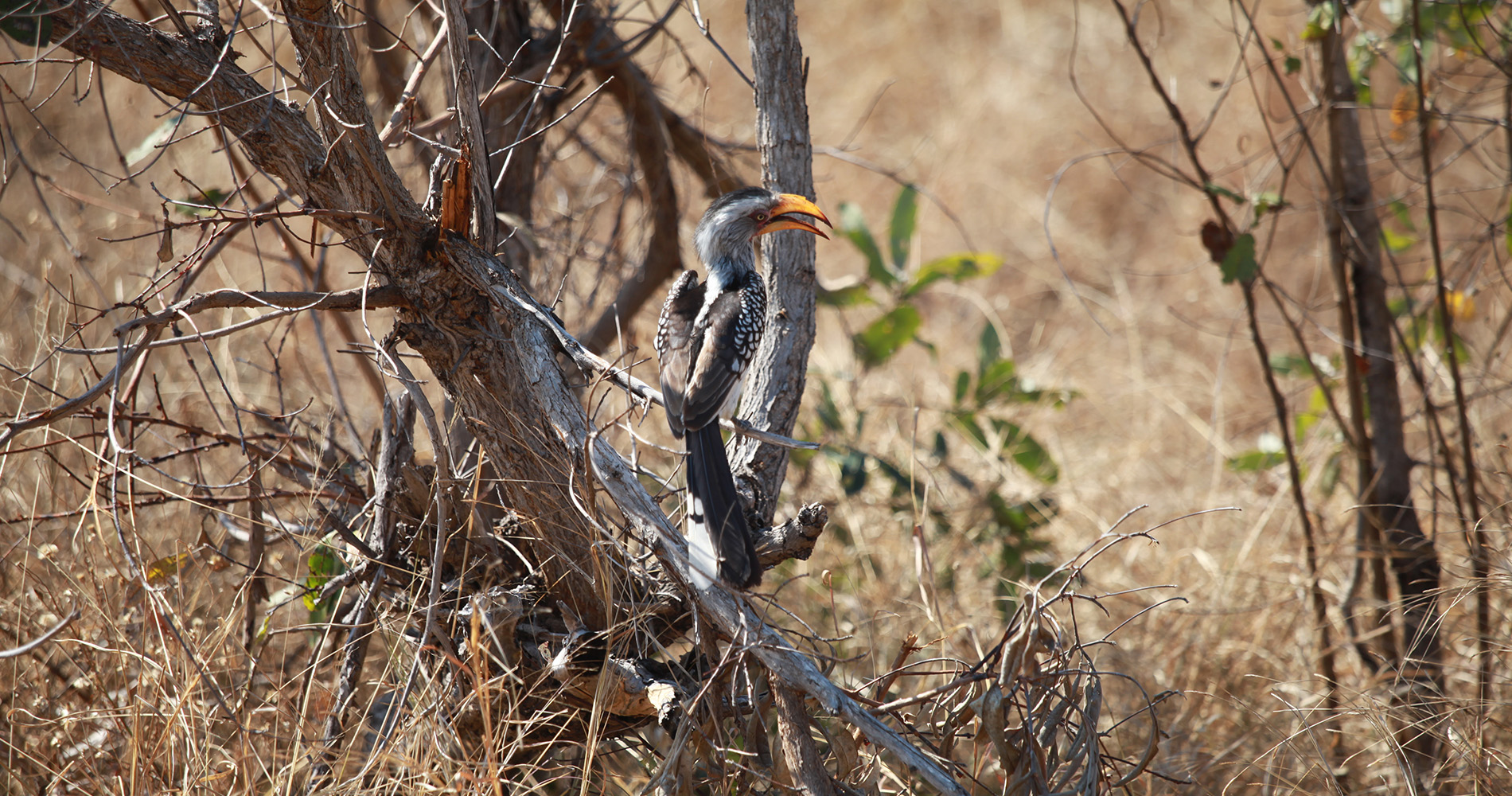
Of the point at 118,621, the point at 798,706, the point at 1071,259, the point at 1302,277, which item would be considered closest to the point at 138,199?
the point at 118,621

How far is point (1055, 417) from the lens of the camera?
18.6 feet

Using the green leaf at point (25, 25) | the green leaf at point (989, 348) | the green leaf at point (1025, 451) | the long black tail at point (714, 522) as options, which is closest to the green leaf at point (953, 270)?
the green leaf at point (989, 348)

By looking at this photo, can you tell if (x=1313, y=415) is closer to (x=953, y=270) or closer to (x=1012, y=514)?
(x=1012, y=514)

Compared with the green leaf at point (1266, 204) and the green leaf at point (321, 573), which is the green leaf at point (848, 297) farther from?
the green leaf at point (321, 573)

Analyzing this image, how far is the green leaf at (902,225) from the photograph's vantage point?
3.80 metres

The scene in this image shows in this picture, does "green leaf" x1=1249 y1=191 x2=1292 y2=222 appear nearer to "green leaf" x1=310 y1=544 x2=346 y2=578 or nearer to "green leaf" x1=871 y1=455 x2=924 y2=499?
"green leaf" x1=871 y1=455 x2=924 y2=499

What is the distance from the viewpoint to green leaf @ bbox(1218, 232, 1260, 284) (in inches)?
112

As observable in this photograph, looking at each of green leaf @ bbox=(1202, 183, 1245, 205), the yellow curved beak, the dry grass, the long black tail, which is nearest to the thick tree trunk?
the yellow curved beak

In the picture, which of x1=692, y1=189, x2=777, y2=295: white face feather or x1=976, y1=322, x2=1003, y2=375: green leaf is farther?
x1=976, y1=322, x2=1003, y2=375: green leaf

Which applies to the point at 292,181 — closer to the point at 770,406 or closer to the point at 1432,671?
the point at 770,406

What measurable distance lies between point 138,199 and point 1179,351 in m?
6.76

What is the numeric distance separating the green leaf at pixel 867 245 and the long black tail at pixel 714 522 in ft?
5.14

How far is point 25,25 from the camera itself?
1.87 m

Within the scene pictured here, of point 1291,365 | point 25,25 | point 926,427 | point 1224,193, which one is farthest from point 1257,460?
point 25,25
